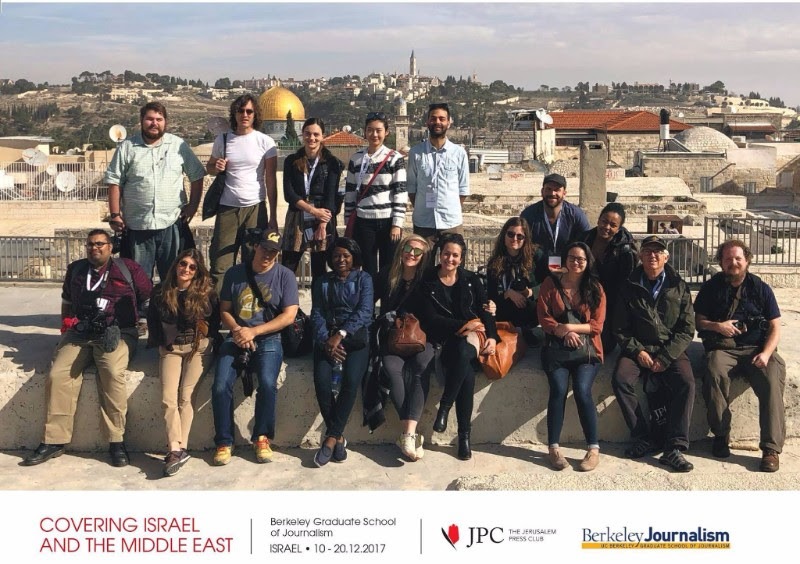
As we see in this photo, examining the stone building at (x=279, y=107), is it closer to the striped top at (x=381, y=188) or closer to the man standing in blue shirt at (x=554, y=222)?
the striped top at (x=381, y=188)

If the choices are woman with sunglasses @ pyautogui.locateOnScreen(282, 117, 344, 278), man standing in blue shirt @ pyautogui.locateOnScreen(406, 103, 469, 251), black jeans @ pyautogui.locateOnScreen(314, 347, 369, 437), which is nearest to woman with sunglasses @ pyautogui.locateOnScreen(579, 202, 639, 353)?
man standing in blue shirt @ pyautogui.locateOnScreen(406, 103, 469, 251)

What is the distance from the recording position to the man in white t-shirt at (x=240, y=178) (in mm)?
6199

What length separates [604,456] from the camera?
555 cm

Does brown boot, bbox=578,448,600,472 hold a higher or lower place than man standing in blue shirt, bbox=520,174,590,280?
lower

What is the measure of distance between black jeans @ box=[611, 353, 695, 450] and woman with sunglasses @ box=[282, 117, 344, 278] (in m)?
2.24

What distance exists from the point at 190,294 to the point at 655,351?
114 inches

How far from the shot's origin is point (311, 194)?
631cm

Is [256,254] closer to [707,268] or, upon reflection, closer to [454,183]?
[454,183]

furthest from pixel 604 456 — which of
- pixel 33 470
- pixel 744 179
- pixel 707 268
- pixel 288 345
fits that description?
pixel 744 179

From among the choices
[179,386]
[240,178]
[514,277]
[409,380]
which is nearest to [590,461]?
[409,380]

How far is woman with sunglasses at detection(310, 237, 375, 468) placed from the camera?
18.0ft

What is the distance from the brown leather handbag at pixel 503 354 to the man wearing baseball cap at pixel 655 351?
2.07 ft

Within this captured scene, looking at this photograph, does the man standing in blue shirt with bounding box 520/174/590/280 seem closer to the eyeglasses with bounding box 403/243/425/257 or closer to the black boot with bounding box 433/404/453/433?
the eyeglasses with bounding box 403/243/425/257

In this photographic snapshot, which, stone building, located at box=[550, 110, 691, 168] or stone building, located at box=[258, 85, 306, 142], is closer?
stone building, located at box=[258, 85, 306, 142]
